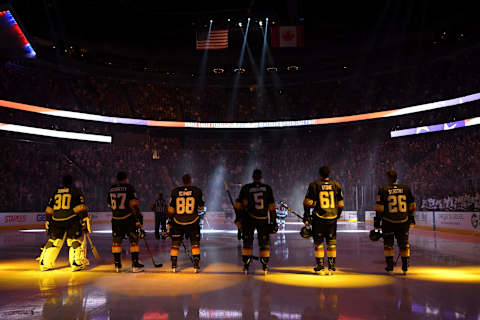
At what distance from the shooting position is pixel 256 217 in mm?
8703

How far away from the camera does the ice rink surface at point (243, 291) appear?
5383 mm

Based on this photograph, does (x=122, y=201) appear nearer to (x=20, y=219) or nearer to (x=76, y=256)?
(x=76, y=256)

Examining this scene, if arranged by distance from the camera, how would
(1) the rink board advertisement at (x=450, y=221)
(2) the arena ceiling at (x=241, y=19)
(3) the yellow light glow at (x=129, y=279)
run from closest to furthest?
1. (3) the yellow light glow at (x=129, y=279)
2. (1) the rink board advertisement at (x=450, y=221)
3. (2) the arena ceiling at (x=241, y=19)

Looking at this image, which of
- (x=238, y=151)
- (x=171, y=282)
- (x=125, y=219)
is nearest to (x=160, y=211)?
(x=125, y=219)

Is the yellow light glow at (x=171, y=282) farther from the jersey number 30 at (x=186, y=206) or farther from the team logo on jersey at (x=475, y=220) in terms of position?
the team logo on jersey at (x=475, y=220)

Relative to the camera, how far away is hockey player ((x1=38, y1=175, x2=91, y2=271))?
30.6 feet

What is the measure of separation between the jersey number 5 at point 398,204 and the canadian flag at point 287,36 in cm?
1520

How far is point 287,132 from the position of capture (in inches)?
1431

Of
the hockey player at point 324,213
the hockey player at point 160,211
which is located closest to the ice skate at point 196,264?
the hockey player at point 324,213

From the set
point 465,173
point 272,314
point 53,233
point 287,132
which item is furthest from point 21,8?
point 465,173

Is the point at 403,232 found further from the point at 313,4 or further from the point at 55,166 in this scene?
the point at 55,166

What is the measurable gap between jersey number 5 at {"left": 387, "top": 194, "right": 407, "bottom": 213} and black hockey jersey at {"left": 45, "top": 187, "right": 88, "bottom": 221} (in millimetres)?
6217

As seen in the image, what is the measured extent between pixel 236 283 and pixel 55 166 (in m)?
25.9

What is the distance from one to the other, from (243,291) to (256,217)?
2.12 m
